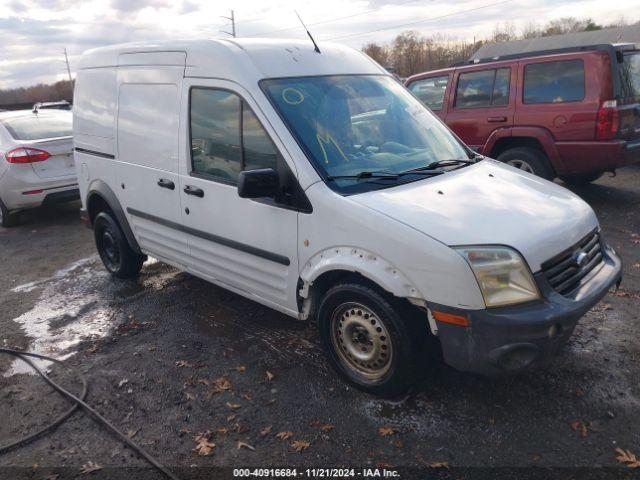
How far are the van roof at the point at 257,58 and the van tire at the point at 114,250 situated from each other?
1875 millimetres

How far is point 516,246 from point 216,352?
250 cm

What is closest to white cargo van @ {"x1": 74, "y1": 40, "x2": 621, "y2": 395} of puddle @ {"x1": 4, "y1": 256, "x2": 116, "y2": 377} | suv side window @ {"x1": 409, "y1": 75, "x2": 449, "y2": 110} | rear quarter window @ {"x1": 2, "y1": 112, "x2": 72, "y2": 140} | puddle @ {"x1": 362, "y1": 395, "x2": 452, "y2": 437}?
puddle @ {"x1": 362, "y1": 395, "x2": 452, "y2": 437}

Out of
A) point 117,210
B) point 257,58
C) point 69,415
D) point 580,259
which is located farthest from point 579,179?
point 69,415

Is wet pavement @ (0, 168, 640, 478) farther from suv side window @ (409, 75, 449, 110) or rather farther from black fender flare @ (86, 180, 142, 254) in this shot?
suv side window @ (409, 75, 449, 110)

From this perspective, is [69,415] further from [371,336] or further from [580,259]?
[580,259]

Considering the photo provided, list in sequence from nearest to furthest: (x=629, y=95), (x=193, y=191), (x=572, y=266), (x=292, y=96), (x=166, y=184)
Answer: (x=572, y=266), (x=292, y=96), (x=193, y=191), (x=166, y=184), (x=629, y=95)

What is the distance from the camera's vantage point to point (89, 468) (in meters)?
3.07

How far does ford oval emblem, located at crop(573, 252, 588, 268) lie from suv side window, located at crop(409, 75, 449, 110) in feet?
18.7

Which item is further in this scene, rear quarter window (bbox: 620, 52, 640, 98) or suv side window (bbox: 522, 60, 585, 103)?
suv side window (bbox: 522, 60, 585, 103)

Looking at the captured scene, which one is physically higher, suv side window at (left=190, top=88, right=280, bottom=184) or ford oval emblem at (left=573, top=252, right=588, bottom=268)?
suv side window at (left=190, top=88, right=280, bottom=184)

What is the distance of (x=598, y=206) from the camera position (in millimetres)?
7367

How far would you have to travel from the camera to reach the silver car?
26.7 feet

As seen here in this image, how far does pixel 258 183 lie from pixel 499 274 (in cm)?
154

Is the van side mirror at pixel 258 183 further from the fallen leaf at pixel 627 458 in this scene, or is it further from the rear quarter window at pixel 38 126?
the rear quarter window at pixel 38 126
